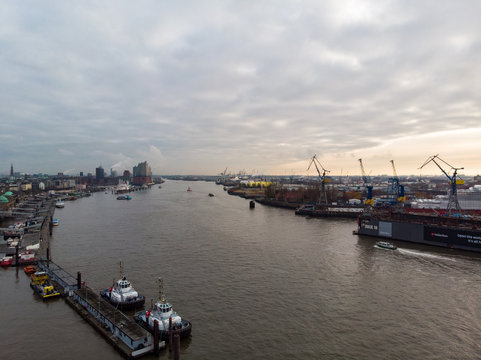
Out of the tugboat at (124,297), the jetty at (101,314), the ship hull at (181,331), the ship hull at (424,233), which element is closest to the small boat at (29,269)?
the jetty at (101,314)

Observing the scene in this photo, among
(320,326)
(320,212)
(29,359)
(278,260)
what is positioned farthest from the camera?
(320,212)

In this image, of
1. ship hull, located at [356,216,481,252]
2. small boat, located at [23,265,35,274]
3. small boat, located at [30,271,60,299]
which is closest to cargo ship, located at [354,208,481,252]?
ship hull, located at [356,216,481,252]

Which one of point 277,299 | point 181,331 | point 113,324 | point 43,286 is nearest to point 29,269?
point 43,286

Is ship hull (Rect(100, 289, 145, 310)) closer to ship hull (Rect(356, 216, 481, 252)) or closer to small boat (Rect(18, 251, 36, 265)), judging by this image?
small boat (Rect(18, 251, 36, 265))

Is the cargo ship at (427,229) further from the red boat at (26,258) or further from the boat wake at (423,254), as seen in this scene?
the red boat at (26,258)

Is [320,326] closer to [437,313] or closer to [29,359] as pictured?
[437,313]

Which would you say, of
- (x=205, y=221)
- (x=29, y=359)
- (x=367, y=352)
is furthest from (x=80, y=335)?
(x=205, y=221)
